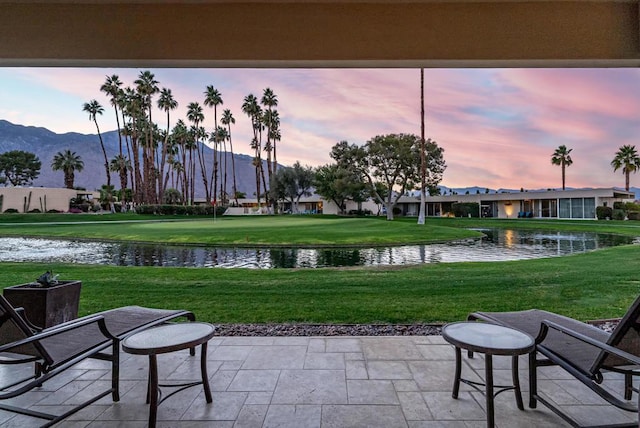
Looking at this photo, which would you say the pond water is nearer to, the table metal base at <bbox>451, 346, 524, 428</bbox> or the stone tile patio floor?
the stone tile patio floor

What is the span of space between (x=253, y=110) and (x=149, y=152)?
532 inches

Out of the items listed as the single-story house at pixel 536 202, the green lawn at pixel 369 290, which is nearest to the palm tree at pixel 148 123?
the single-story house at pixel 536 202

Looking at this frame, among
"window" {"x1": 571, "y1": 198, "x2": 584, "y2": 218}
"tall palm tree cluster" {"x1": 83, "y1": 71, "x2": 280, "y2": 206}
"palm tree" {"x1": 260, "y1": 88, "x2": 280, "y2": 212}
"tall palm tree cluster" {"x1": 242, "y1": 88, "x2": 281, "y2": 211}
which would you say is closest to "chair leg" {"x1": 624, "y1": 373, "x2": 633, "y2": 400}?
"window" {"x1": 571, "y1": 198, "x2": 584, "y2": 218}

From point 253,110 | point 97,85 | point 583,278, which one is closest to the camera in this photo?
point 583,278

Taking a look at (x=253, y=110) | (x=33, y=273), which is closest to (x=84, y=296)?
(x=33, y=273)

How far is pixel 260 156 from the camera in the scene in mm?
48969

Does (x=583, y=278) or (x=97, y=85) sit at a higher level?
(x=97, y=85)

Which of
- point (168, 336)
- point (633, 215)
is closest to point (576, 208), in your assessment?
point (633, 215)

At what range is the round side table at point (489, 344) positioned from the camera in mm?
1858
